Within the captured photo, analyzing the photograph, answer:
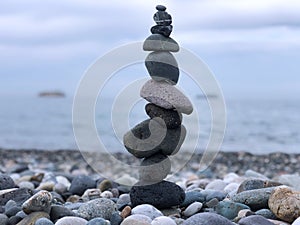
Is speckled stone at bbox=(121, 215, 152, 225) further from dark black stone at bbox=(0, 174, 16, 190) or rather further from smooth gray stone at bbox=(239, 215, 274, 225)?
dark black stone at bbox=(0, 174, 16, 190)

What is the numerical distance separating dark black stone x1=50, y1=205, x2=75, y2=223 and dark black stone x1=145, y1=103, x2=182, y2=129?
1.25m

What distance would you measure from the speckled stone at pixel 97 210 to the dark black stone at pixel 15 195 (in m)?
0.87

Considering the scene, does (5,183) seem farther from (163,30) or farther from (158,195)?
(163,30)

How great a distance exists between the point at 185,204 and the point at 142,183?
1.88ft

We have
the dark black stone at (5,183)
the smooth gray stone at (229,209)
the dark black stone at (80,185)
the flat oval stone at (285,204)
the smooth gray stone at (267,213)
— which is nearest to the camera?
the flat oval stone at (285,204)

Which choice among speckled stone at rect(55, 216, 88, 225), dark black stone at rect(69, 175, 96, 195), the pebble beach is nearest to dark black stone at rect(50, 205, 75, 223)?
the pebble beach

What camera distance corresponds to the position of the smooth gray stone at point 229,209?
200 inches

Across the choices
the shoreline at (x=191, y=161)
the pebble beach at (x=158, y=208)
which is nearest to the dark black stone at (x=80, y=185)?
the pebble beach at (x=158, y=208)

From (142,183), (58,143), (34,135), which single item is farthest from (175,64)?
(34,135)

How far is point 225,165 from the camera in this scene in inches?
612

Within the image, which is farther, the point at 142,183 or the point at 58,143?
the point at 58,143

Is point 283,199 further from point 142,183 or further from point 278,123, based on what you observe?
point 278,123

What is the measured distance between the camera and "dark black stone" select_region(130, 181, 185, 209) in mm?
5348

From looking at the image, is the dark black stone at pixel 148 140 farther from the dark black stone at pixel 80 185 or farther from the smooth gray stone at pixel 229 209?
the dark black stone at pixel 80 185
